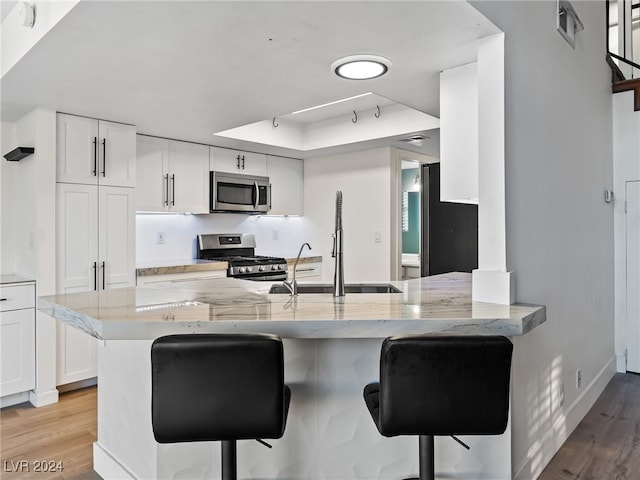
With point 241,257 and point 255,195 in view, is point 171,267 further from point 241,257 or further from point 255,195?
point 255,195

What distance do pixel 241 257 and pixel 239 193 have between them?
0.69m

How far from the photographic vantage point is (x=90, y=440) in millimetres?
2621

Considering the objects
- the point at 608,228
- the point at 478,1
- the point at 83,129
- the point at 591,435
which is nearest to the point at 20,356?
the point at 83,129

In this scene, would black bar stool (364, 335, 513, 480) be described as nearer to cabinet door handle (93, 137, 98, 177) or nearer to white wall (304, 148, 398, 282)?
cabinet door handle (93, 137, 98, 177)

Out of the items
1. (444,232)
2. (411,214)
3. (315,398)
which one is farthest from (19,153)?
(411,214)

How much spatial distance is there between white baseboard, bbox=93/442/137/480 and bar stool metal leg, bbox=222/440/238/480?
718mm

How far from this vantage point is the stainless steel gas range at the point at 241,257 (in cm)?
443

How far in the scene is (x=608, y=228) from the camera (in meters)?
3.63

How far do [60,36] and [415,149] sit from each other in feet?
11.5

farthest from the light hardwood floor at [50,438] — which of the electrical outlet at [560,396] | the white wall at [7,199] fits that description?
the electrical outlet at [560,396]

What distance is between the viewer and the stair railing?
4.39 metres

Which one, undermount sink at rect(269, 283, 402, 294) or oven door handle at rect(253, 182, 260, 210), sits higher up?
oven door handle at rect(253, 182, 260, 210)

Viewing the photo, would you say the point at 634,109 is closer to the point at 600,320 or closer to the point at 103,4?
the point at 600,320

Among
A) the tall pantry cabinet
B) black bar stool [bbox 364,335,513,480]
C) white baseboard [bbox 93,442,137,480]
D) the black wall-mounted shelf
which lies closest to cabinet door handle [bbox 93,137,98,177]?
the tall pantry cabinet
